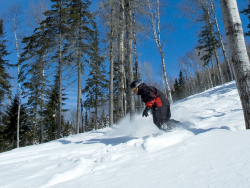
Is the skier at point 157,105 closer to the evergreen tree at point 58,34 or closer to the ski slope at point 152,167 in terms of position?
the ski slope at point 152,167

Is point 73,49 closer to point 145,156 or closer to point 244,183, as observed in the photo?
point 145,156

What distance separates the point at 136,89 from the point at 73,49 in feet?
32.3

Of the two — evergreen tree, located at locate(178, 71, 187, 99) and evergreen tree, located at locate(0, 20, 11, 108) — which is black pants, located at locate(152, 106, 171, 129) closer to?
evergreen tree, located at locate(0, 20, 11, 108)

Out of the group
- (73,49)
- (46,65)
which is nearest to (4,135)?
(46,65)

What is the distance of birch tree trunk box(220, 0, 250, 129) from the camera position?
10.3 feet

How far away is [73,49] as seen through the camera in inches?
478

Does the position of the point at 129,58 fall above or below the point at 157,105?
above

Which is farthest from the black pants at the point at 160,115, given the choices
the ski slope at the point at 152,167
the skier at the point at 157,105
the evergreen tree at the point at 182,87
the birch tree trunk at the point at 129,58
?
the evergreen tree at the point at 182,87

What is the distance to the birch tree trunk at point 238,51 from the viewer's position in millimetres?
3133

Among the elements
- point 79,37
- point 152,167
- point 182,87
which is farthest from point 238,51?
point 182,87

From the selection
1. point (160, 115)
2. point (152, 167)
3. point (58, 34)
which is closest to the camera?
point (152, 167)

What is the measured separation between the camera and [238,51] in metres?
3.19

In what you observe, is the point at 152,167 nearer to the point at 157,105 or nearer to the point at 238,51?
the point at 157,105

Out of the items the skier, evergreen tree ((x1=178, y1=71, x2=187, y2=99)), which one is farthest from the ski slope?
evergreen tree ((x1=178, y1=71, x2=187, y2=99))
